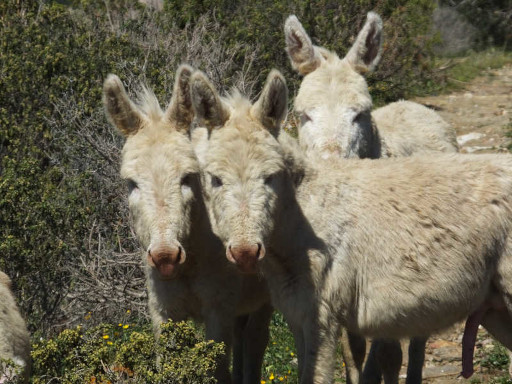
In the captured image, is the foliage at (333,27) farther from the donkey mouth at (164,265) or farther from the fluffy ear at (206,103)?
the donkey mouth at (164,265)

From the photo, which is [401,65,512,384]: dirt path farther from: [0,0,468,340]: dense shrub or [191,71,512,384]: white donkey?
[191,71,512,384]: white donkey

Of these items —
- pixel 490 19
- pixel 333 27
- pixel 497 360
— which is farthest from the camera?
pixel 490 19

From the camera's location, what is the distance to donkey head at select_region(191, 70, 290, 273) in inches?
203

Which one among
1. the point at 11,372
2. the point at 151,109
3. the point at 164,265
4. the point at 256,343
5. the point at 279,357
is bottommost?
the point at 279,357

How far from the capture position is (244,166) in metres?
5.33

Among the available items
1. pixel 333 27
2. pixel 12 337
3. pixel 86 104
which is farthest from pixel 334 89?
pixel 333 27

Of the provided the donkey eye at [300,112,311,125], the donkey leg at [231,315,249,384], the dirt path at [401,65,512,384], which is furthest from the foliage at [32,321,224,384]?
the dirt path at [401,65,512,384]

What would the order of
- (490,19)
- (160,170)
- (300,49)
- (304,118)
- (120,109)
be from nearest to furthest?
(160,170) → (120,109) → (304,118) → (300,49) → (490,19)

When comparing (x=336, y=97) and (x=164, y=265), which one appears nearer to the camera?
(x=164, y=265)

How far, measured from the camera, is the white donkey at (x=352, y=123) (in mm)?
7285

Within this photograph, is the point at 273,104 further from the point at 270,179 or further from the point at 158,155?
the point at 158,155

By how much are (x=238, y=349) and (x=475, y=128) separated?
8.32 metres

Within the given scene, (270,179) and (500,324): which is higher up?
(270,179)

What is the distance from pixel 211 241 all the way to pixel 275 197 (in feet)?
2.86
